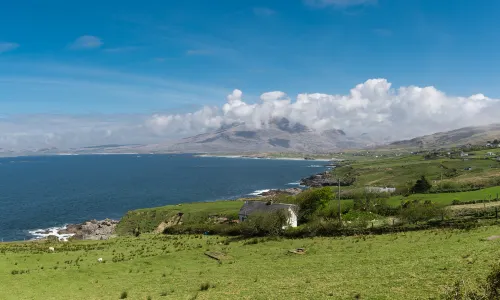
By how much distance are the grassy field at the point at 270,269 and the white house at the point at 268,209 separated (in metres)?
20.0

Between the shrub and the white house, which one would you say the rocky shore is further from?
the shrub

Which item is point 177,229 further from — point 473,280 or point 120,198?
point 120,198

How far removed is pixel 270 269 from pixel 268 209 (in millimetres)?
44144

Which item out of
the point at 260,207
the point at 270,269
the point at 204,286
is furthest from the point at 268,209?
the point at 204,286

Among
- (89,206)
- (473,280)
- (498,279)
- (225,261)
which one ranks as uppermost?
(498,279)

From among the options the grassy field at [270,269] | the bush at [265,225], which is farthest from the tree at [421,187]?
the grassy field at [270,269]

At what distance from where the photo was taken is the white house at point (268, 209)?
2734 inches

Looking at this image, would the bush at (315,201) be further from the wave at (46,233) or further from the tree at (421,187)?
the wave at (46,233)

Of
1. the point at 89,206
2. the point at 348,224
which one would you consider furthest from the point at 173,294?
the point at 89,206

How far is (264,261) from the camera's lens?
3772 cm

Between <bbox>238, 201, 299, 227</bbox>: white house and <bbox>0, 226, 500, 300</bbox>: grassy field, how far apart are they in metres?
20.0

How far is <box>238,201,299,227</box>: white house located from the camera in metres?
69.4

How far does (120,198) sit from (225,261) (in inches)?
5919

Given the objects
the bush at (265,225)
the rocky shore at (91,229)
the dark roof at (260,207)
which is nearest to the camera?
the bush at (265,225)
